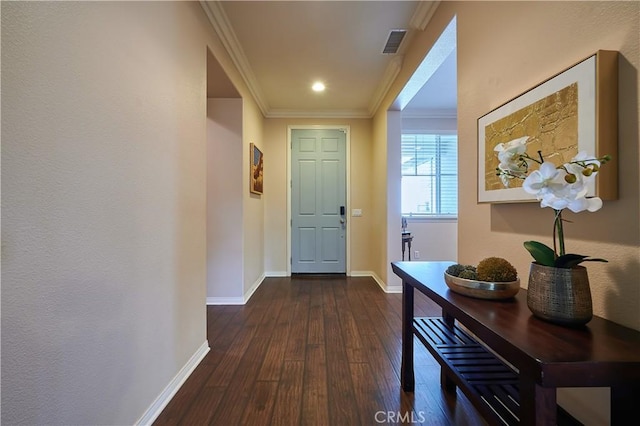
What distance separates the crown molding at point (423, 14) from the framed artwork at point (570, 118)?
1226 mm

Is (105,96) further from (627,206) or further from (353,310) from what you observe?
(353,310)

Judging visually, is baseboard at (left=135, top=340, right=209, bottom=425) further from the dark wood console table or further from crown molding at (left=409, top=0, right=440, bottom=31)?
crown molding at (left=409, top=0, right=440, bottom=31)

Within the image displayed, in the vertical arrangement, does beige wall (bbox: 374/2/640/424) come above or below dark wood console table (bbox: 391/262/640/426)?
above

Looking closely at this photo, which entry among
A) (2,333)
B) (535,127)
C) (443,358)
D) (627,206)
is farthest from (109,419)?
(535,127)

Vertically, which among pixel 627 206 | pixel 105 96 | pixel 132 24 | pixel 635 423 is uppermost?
pixel 132 24

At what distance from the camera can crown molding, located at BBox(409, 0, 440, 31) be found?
1.91 m

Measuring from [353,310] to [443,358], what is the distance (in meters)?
1.70

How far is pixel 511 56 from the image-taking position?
1.19 m

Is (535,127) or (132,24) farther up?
(132,24)

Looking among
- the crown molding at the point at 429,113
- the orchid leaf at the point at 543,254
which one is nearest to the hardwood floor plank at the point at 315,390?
the orchid leaf at the point at 543,254

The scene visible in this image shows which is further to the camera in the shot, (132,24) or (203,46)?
(203,46)

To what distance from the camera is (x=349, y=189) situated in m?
4.24

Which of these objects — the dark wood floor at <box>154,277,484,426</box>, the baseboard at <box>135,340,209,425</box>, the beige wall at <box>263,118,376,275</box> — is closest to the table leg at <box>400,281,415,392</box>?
the dark wood floor at <box>154,277,484,426</box>

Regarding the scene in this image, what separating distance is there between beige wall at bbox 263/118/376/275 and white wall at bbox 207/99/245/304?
124 centimetres
